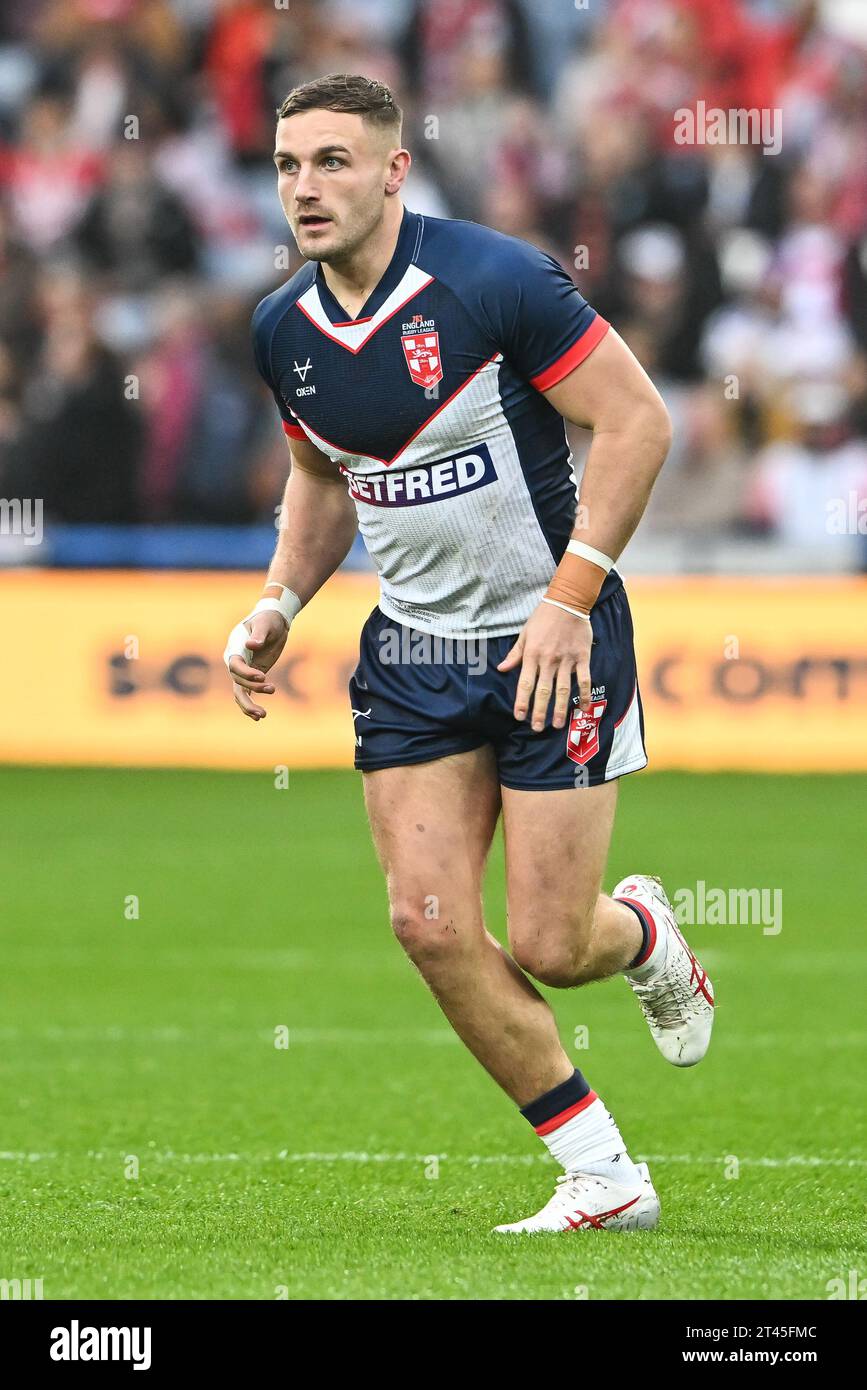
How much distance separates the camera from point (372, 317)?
5184mm

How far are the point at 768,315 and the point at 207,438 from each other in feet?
13.7

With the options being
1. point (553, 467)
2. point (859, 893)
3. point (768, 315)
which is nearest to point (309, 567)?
point (553, 467)

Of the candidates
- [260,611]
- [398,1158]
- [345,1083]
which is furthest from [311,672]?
[260,611]

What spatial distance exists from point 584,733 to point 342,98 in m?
1.51

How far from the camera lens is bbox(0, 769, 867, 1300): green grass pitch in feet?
16.3

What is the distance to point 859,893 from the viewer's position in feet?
35.1

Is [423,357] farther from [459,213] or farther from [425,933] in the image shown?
[459,213]

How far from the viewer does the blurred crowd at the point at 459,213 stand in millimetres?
15422

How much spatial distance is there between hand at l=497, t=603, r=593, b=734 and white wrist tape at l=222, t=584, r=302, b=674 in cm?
71

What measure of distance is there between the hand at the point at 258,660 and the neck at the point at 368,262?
32.4 inches

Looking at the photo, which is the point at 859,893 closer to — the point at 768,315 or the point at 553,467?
the point at 553,467
